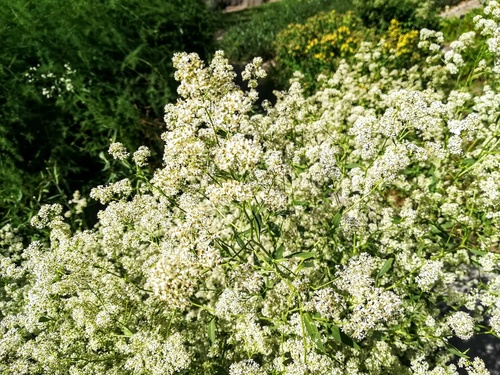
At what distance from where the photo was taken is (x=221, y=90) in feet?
7.22

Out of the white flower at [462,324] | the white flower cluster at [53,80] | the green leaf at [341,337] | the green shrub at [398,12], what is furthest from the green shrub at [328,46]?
the green leaf at [341,337]

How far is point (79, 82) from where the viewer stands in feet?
16.7

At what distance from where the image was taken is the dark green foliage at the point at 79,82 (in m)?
5.07

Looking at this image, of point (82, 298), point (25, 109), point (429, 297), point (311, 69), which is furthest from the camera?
point (311, 69)

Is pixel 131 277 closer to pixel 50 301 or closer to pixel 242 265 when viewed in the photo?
pixel 50 301

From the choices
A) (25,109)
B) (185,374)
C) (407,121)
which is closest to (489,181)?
(407,121)

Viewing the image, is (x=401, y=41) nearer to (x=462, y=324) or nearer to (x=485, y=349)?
(x=485, y=349)

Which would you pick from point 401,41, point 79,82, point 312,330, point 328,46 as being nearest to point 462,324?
point 312,330

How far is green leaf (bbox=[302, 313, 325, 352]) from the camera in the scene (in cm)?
190

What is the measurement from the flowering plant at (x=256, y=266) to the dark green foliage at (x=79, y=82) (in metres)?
2.54

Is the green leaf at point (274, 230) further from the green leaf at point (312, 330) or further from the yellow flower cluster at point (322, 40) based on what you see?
the yellow flower cluster at point (322, 40)

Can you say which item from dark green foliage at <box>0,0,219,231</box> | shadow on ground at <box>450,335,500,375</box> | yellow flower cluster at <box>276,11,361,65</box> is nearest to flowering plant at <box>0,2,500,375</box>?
shadow on ground at <box>450,335,500,375</box>

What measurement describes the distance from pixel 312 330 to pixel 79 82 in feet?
15.0

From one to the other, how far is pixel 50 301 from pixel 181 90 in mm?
1587
